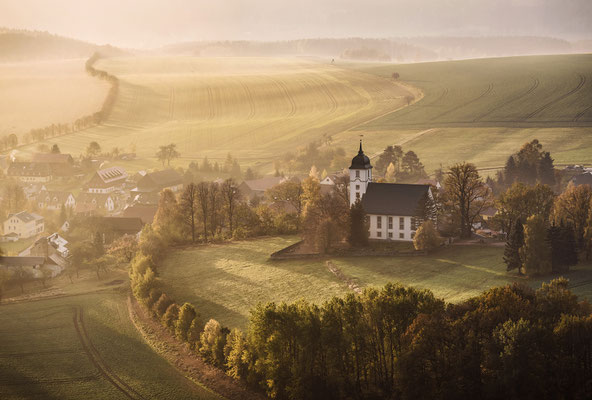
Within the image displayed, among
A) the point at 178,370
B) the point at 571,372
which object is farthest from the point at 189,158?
the point at 571,372

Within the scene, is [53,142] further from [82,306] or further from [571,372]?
[571,372]

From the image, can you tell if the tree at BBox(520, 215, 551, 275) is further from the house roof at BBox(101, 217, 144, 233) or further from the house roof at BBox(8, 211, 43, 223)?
the house roof at BBox(8, 211, 43, 223)

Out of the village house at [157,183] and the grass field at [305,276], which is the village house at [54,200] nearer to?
the village house at [157,183]

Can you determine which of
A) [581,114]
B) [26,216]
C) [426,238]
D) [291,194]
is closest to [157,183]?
[26,216]

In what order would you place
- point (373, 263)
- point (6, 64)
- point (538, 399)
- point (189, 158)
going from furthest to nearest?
point (189, 158)
point (6, 64)
point (373, 263)
point (538, 399)

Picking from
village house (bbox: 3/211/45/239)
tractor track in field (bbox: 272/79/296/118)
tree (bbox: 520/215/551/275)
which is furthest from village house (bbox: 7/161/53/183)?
tree (bbox: 520/215/551/275)
